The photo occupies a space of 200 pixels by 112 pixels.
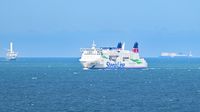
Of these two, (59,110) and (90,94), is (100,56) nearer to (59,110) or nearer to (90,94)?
(90,94)

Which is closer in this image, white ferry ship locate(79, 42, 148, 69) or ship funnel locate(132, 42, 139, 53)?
white ferry ship locate(79, 42, 148, 69)

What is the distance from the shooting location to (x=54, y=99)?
7319cm

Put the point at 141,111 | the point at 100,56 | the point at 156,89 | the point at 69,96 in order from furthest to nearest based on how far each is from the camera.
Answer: the point at 100,56 → the point at 156,89 → the point at 69,96 → the point at 141,111

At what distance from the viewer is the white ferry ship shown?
6161 inches

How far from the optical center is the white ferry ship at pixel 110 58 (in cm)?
15650

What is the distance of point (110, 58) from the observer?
16088cm

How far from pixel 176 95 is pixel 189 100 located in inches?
286

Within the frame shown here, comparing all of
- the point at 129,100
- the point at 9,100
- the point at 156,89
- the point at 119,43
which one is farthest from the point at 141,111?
the point at 119,43

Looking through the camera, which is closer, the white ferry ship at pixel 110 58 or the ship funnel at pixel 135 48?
the white ferry ship at pixel 110 58

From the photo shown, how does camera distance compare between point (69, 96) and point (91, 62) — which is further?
point (91, 62)

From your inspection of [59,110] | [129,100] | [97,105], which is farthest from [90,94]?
[59,110]

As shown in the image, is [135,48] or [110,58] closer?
[110,58]

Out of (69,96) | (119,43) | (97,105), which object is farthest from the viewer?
(119,43)

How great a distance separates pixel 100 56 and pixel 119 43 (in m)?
12.2
